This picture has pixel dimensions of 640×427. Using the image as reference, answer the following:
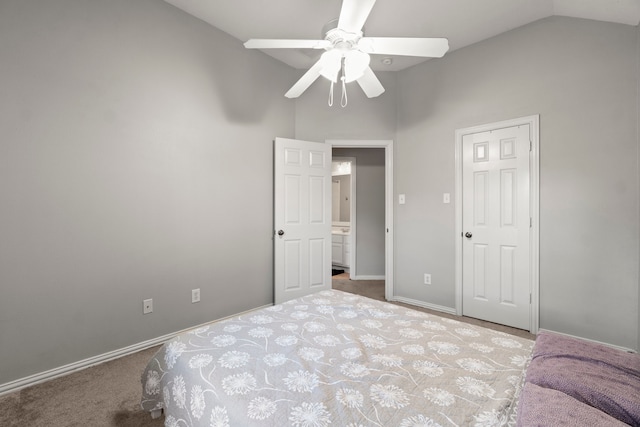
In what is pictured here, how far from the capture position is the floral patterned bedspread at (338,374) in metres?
0.93

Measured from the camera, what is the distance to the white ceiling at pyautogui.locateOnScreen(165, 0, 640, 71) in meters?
2.48

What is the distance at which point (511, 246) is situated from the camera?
9.73 ft

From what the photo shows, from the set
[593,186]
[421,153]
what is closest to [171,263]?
[421,153]

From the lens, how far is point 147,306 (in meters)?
2.50

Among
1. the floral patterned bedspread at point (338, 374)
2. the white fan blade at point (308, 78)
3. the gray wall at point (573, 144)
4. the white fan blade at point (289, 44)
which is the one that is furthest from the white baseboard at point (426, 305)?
the white fan blade at point (289, 44)

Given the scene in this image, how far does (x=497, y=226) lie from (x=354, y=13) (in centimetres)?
243

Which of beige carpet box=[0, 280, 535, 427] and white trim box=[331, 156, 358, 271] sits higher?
white trim box=[331, 156, 358, 271]

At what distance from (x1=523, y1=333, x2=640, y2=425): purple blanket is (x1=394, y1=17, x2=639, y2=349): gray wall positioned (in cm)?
173

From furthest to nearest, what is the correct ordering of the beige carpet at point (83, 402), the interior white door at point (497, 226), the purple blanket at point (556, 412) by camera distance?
the interior white door at point (497, 226) → the beige carpet at point (83, 402) → the purple blanket at point (556, 412)

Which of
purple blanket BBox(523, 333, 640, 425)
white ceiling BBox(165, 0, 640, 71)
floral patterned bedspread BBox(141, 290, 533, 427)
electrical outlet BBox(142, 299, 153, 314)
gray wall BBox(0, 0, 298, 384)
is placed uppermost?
white ceiling BBox(165, 0, 640, 71)

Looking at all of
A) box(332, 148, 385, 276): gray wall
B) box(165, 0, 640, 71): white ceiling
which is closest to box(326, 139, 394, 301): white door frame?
box(165, 0, 640, 71): white ceiling

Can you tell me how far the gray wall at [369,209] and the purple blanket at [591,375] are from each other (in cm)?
393

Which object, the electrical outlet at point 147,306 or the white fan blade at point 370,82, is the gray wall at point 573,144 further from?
the electrical outlet at point 147,306

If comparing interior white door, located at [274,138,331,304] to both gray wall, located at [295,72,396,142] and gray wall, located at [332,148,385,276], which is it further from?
gray wall, located at [332,148,385,276]
